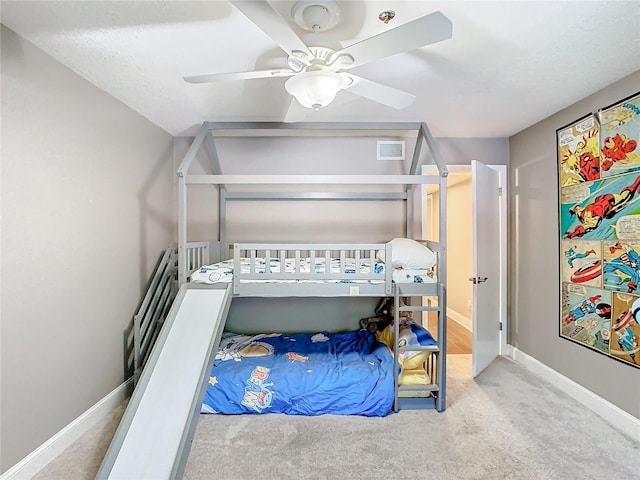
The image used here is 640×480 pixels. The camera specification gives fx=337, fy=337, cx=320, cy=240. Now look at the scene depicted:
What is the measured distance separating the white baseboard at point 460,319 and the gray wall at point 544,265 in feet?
4.27

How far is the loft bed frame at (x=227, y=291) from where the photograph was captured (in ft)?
5.92

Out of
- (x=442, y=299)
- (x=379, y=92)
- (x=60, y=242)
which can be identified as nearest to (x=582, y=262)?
(x=442, y=299)

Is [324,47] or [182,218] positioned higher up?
[324,47]

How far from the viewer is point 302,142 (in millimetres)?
3463

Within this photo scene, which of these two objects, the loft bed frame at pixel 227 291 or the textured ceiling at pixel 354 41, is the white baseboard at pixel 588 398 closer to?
the loft bed frame at pixel 227 291

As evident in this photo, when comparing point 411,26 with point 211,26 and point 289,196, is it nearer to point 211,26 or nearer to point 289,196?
point 211,26

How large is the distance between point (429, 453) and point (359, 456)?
42 cm

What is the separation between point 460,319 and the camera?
5.05 meters

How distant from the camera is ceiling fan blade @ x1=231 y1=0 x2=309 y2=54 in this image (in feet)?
3.88

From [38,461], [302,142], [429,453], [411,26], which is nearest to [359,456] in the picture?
[429,453]

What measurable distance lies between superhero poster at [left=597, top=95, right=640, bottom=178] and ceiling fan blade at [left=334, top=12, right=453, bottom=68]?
1.73 meters

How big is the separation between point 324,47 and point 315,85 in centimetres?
17

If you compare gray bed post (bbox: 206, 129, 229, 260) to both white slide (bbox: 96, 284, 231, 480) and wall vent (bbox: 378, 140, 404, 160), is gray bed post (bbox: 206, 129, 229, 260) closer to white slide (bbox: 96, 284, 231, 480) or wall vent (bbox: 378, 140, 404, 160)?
white slide (bbox: 96, 284, 231, 480)

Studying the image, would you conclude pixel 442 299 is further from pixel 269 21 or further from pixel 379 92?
pixel 269 21
